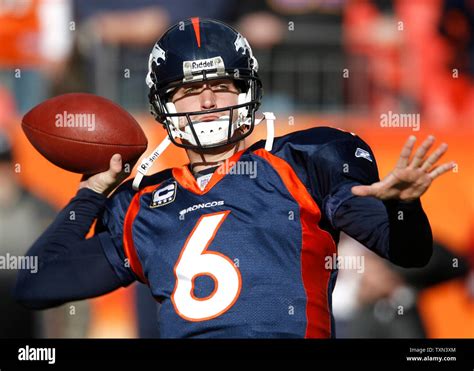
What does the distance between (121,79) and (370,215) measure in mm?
3921

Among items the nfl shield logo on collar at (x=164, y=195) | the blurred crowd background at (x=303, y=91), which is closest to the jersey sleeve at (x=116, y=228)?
the nfl shield logo on collar at (x=164, y=195)

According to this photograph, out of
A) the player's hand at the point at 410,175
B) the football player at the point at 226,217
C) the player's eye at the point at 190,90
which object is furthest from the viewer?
the player's eye at the point at 190,90

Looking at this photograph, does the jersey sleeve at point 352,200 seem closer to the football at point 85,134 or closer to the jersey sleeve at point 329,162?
the jersey sleeve at point 329,162

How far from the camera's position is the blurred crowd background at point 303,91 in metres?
6.16

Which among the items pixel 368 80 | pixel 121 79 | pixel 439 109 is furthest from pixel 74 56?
pixel 439 109

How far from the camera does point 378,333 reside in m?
5.81

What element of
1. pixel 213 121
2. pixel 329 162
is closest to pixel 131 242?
pixel 213 121

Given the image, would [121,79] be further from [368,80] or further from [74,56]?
[368,80]

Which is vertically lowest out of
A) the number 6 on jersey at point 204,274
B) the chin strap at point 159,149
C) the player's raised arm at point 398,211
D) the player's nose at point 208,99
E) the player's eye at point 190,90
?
the number 6 on jersey at point 204,274

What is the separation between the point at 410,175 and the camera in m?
2.54

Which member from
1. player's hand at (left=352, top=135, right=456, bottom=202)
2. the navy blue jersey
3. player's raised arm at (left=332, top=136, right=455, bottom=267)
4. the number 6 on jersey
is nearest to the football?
the navy blue jersey

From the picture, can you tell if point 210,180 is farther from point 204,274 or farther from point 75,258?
point 75,258

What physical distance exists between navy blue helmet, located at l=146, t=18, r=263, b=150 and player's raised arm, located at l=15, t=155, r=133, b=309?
0.24 metres

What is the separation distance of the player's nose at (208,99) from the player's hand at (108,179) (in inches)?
12.6
